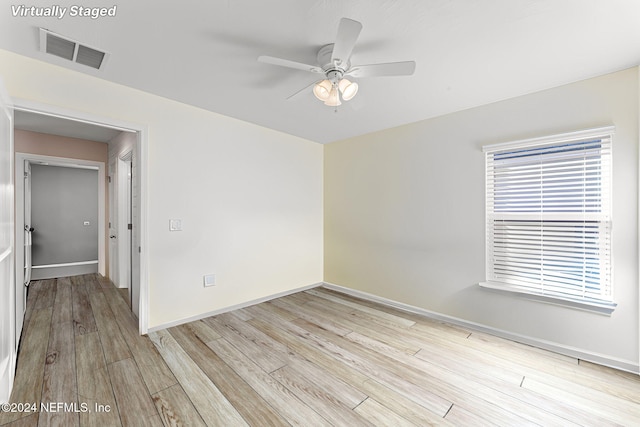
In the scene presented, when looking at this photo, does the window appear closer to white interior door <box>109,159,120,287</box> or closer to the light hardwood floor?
the light hardwood floor

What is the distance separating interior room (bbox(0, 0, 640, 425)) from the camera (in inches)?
63.6

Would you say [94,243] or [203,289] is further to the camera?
[94,243]

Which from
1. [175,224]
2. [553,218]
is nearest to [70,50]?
[175,224]

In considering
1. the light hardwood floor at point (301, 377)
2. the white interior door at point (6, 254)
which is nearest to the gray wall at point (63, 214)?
the light hardwood floor at point (301, 377)

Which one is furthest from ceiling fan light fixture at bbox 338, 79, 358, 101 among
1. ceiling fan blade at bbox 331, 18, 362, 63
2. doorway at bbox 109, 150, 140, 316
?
doorway at bbox 109, 150, 140, 316

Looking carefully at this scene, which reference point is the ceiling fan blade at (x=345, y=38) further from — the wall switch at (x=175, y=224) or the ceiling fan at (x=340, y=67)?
the wall switch at (x=175, y=224)

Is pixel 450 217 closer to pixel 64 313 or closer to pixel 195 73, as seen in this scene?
pixel 195 73

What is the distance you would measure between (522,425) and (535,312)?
1.25 meters

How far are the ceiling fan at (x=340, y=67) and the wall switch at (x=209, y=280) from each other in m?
2.40

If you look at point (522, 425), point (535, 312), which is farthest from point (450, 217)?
point (522, 425)

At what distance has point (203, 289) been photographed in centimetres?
301

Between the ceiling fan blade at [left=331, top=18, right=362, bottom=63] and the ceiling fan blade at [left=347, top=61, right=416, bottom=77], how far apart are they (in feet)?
0.35

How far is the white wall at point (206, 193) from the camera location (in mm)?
2271

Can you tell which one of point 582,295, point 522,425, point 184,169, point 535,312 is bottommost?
point 522,425
